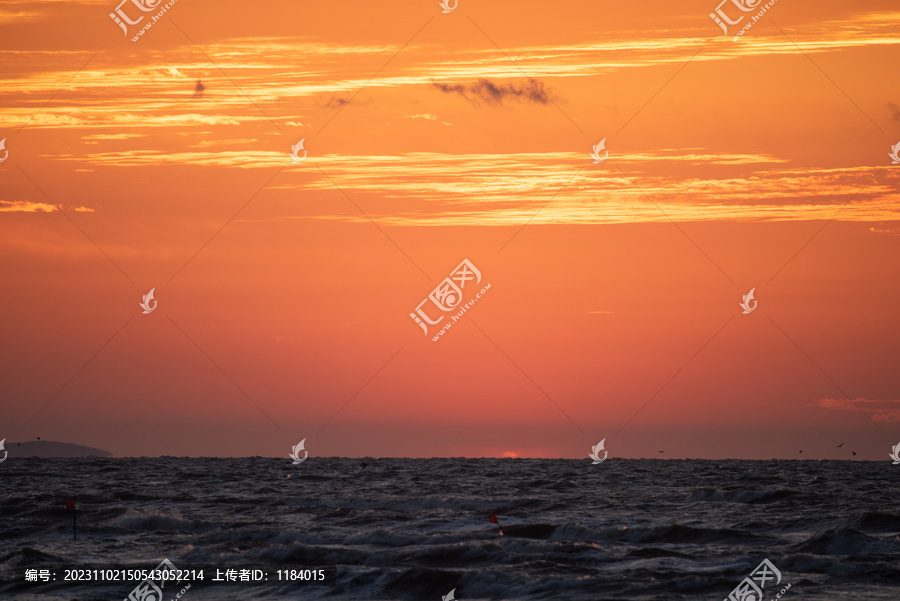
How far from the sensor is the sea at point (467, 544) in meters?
23.0

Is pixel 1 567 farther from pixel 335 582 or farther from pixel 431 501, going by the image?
pixel 431 501

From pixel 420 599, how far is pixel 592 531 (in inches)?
477

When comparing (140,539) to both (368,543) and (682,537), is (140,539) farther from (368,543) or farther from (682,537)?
(682,537)

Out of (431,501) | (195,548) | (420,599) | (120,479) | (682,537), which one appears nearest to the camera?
(420,599)

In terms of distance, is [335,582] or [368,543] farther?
[368,543]

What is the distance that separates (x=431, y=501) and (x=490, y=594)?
76.4ft

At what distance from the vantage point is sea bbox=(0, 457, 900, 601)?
23031mm

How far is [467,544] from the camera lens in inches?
1121

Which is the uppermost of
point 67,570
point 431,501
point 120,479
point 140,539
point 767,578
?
point 120,479

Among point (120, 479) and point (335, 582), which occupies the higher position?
point (120, 479)

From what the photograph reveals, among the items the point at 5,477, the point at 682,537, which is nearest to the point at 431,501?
the point at 682,537

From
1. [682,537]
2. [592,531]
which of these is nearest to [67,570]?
[592,531]

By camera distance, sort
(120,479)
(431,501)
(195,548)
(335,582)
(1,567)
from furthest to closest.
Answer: (120,479) < (431,501) < (195,548) < (1,567) < (335,582)

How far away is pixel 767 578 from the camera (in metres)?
23.7
